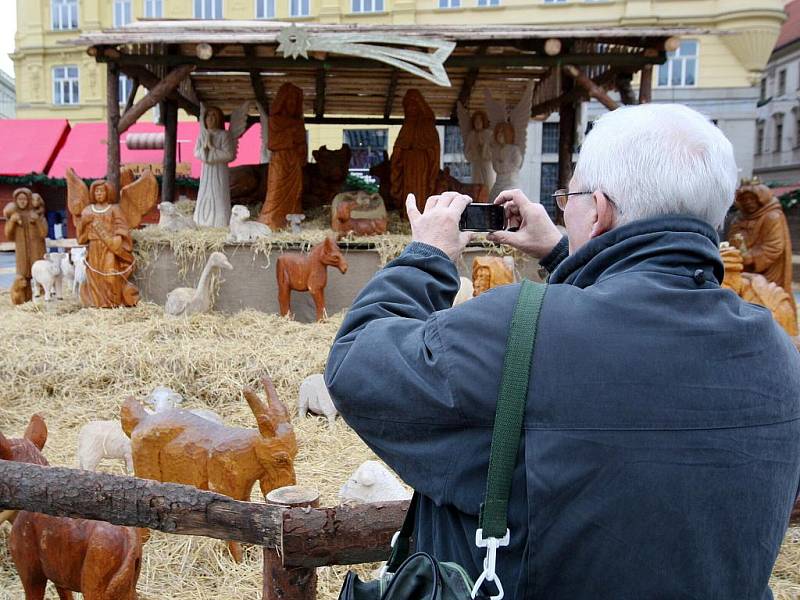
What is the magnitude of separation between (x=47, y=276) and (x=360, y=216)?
3.83m

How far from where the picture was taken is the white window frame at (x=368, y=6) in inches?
899

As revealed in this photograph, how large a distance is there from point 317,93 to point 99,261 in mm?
5724

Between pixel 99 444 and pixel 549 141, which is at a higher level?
pixel 549 141

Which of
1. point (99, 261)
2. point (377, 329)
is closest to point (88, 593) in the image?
point (377, 329)

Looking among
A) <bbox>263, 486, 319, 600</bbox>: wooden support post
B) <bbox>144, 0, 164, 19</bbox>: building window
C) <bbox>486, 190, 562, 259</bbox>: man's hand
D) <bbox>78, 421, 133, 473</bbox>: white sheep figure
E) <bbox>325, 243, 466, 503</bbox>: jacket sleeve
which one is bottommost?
<bbox>78, 421, 133, 473</bbox>: white sheep figure

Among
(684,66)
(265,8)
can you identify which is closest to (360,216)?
(684,66)

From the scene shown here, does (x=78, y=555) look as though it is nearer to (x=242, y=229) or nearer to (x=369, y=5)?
(x=242, y=229)

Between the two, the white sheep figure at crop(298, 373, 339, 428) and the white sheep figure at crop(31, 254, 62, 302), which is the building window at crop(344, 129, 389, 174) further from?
the white sheep figure at crop(298, 373, 339, 428)

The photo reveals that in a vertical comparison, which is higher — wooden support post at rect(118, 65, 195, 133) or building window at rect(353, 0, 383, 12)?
building window at rect(353, 0, 383, 12)

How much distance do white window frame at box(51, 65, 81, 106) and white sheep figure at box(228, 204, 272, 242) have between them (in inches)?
835

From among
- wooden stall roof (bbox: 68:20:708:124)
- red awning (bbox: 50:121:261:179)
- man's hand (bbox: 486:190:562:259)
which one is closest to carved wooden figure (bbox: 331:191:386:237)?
wooden stall roof (bbox: 68:20:708:124)

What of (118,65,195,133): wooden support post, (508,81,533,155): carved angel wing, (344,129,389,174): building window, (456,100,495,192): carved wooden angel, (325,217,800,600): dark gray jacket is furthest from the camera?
(344,129,389,174): building window

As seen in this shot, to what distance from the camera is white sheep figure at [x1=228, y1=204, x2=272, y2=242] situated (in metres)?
7.91

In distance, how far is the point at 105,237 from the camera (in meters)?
7.65
